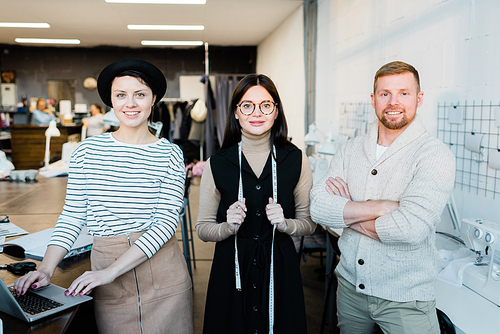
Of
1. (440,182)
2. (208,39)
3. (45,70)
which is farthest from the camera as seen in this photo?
(45,70)

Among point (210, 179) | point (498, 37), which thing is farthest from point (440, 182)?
point (498, 37)

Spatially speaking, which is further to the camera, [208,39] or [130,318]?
[208,39]

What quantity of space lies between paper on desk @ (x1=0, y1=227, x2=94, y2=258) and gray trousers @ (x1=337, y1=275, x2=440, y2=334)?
3.87ft

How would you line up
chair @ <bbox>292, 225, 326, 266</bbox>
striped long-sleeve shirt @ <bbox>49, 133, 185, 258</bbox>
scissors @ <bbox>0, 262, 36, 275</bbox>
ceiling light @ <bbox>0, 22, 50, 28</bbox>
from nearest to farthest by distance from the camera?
striped long-sleeve shirt @ <bbox>49, 133, 185, 258</bbox> → scissors @ <bbox>0, 262, 36, 275</bbox> → chair @ <bbox>292, 225, 326, 266</bbox> → ceiling light @ <bbox>0, 22, 50, 28</bbox>

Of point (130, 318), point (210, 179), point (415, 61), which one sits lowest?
point (130, 318)

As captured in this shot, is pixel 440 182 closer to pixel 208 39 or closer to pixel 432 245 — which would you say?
pixel 432 245

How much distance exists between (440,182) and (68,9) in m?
6.51

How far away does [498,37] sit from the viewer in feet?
6.40

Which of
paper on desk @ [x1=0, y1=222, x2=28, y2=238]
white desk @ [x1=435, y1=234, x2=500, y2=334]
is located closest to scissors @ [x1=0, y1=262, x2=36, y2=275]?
paper on desk @ [x1=0, y1=222, x2=28, y2=238]

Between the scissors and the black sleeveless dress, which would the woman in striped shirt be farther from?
the scissors

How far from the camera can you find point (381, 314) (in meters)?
1.48

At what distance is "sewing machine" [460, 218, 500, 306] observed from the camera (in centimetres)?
156

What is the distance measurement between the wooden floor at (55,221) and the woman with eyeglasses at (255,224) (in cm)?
62

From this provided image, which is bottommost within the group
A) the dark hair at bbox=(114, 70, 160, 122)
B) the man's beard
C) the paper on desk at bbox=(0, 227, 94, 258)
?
the paper on desk at bbox=(0, 227, 94, 258)
